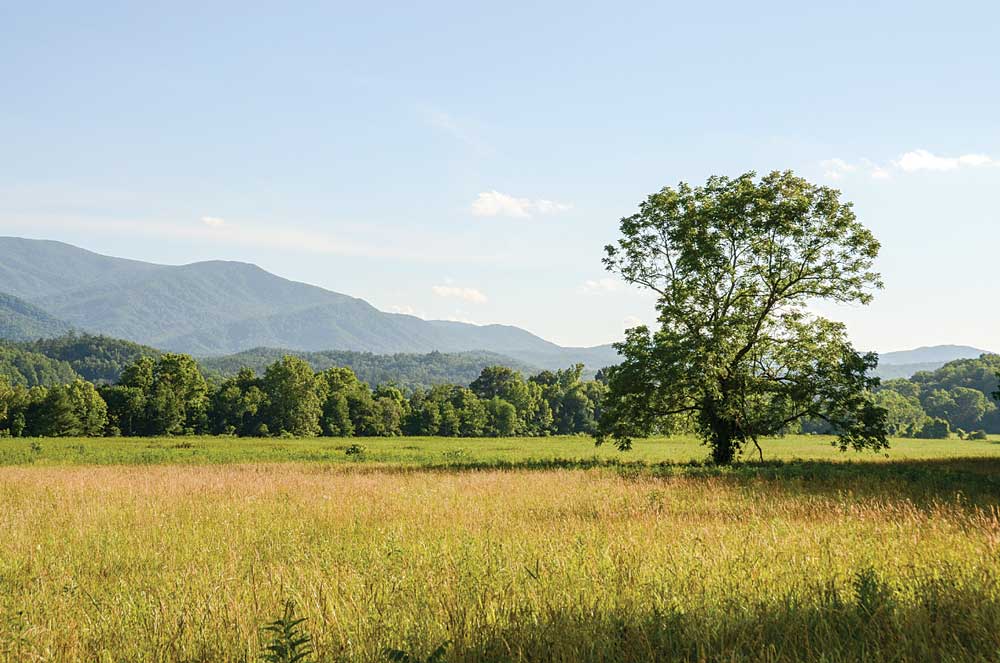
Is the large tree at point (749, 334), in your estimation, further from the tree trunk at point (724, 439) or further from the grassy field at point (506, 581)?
the grassy field at point (506, 581)

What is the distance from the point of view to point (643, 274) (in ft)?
93.0

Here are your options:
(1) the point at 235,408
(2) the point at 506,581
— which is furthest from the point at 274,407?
(2) the point at 506,581

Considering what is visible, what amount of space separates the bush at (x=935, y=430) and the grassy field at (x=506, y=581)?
123 metres

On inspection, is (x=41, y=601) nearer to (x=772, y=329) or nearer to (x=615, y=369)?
(x=615, y=369)

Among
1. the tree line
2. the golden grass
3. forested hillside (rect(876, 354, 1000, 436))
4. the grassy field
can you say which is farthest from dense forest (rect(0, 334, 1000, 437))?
the golden grass

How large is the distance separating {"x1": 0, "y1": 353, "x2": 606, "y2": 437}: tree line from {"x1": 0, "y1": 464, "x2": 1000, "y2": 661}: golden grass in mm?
69607

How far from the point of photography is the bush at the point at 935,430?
111938 millimetres

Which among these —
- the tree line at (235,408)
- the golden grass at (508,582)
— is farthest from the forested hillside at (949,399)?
the golden grass at (508,582)

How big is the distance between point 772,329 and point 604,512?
1943 centimetres

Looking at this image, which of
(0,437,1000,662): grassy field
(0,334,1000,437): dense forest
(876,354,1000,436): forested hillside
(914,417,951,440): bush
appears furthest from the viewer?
(876,354,1000,436): forested hillside

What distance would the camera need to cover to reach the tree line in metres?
82.3

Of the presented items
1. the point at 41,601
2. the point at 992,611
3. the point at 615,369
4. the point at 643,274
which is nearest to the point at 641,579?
the point at 992,611

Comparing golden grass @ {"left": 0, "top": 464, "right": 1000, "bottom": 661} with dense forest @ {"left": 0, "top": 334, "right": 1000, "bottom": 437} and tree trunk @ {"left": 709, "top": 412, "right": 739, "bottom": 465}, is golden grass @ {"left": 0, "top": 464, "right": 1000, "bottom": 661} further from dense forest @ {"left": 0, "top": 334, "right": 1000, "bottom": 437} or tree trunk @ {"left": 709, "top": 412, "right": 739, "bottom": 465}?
dense forest @ {"left": 0, "top": 334, "right": 1000, "bottom": 437}

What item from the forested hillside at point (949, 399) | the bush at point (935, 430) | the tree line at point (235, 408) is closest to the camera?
the tree line at point (235, 408)
